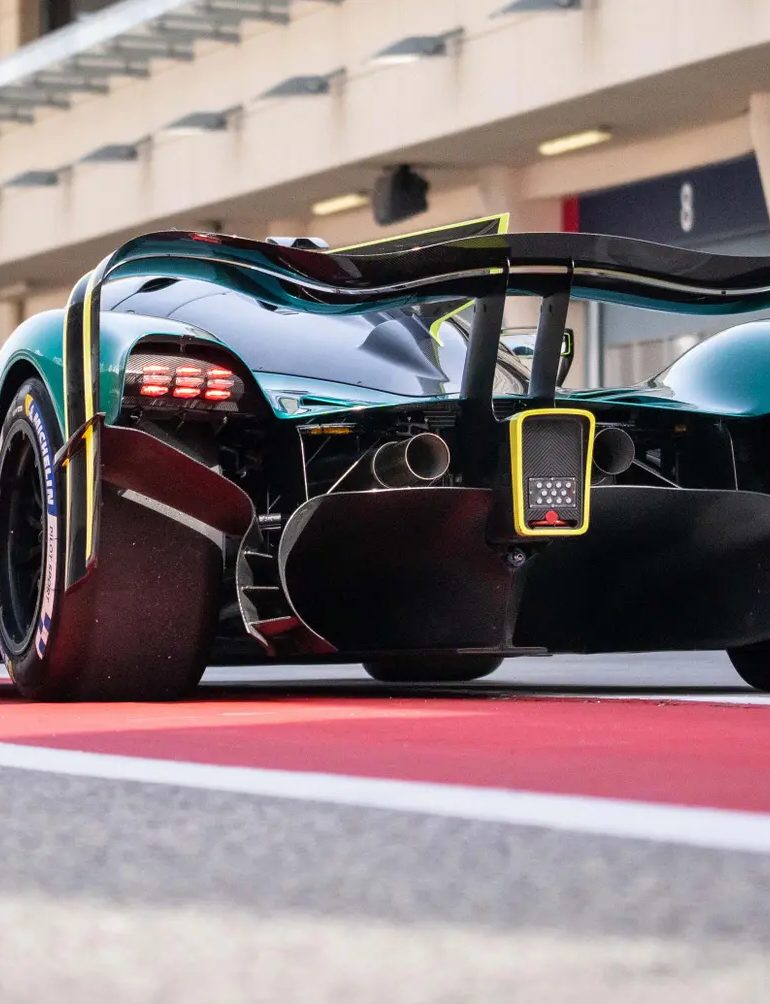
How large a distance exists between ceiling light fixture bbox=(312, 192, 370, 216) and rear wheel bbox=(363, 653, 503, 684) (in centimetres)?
1432

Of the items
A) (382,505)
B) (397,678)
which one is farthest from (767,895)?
(397,678)

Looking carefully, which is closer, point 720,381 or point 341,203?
point 720,381

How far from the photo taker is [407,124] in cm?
1872

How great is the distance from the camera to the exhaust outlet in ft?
16.7

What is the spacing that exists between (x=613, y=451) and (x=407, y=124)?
13680 mm

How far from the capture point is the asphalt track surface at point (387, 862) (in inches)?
76.9

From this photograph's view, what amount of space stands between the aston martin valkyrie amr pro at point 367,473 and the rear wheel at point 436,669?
1.53 m

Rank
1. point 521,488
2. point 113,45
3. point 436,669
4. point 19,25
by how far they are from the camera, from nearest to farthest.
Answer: point 521,488 < point 436,669 < point 113,45 < point 19,25

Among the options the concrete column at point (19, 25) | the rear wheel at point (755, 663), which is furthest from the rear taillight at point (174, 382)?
the concrete column at point (19, 25)

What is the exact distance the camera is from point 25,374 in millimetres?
5855

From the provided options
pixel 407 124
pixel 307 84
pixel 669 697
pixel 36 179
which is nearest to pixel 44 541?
pixel 669 697

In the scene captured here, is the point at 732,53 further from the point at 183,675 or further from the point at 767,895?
the point at 767,895

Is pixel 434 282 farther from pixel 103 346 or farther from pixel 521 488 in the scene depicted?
pixel 103 346

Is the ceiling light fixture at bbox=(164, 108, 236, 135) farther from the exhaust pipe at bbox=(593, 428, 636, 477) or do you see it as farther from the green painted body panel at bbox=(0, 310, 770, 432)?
the exhaust pipe at bbox=(593, 428, 636, 477)
